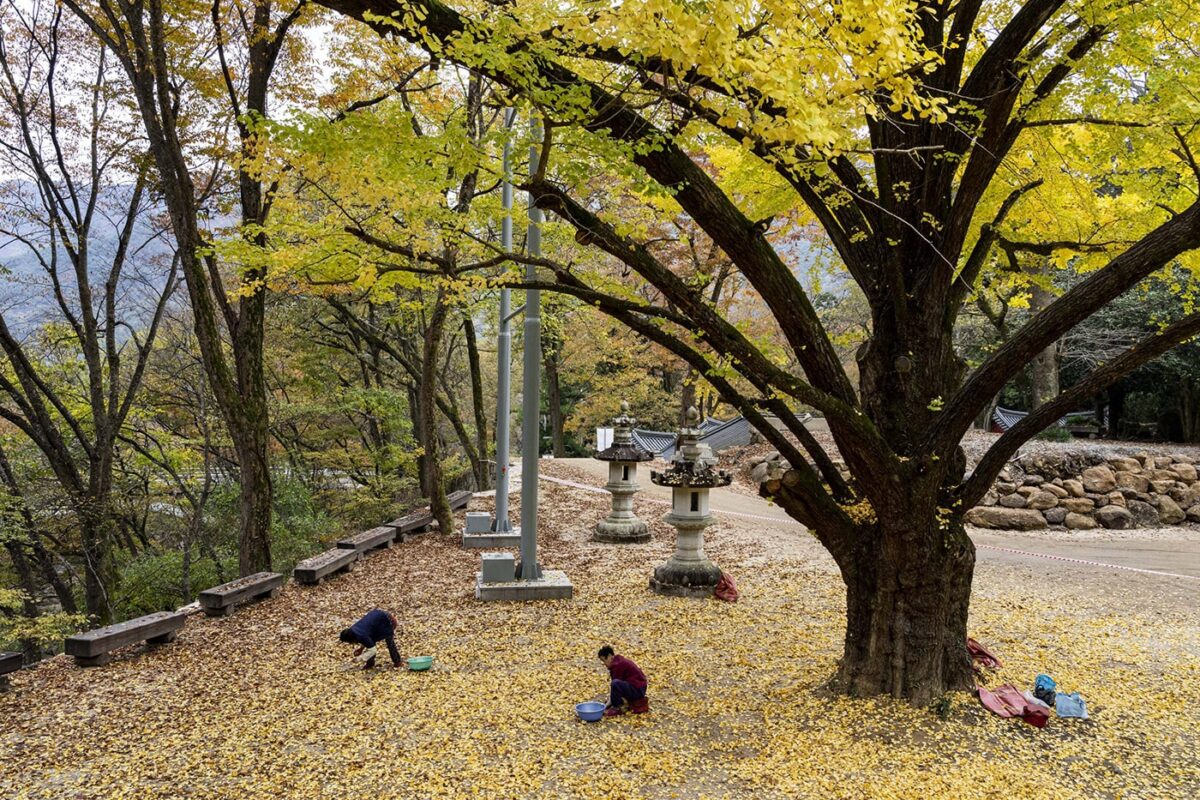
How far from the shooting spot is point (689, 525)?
28.6 feet

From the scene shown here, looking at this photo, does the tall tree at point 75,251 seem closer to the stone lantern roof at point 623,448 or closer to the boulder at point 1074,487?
the stone lantern roof at point 623,448

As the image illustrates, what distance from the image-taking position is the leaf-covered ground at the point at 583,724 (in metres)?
4.30

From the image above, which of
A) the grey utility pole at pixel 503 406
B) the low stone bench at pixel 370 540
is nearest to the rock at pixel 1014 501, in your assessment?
the grey utility pole at pixel 503 406

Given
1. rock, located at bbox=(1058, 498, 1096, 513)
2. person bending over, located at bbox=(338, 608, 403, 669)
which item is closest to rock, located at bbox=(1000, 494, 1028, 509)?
rock, located at bbox=(1058, 498, 1096, 513)

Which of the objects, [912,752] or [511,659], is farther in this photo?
[511,659]

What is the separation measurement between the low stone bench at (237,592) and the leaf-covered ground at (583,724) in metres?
0.15

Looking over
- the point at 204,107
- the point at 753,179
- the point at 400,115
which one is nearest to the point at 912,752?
the point at 753,179

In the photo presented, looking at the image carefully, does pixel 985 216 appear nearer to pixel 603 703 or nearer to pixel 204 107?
pixel 603 703

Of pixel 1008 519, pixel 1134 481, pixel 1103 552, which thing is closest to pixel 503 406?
pixel 1008 519

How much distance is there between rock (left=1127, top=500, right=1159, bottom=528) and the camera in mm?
12613

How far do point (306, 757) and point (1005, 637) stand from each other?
248 inches

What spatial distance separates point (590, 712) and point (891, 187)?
4461mm

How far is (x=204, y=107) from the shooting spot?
11328mm

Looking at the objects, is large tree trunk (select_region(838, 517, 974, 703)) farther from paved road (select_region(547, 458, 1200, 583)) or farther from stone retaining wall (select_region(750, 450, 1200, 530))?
stone retaining wall (select_region(750, 450, 1200, 530))
